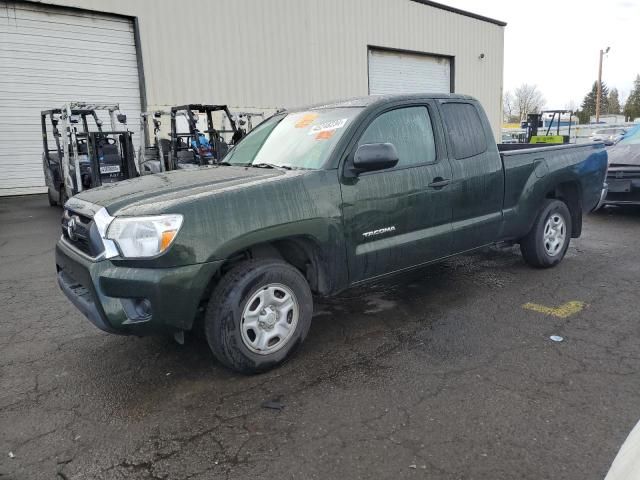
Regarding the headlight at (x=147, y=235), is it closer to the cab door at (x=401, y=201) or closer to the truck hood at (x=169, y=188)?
the truck hood at (x=169, y=188)

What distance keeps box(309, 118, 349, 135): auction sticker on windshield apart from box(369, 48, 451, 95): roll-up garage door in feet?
55.1

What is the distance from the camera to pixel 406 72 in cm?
2166

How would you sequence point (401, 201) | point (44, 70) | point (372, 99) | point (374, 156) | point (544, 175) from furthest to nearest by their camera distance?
1. point (44, 70)
2. point (544, 175)
3. point (372, 99)
4. point (401, 201)
5. point (374, 156)

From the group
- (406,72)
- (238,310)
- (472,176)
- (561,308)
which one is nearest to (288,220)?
(238,310)

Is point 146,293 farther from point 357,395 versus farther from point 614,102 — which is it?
point 614,102

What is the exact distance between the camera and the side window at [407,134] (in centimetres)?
402

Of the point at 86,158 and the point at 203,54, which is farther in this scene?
the point at 203,54

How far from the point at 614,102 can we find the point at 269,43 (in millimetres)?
90229

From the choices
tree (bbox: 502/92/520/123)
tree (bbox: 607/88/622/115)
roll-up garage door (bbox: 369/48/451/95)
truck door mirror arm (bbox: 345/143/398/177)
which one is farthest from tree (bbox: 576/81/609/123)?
truck door mirror arm (bbox: 345/143/398/177)

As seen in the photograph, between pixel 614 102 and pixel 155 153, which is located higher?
pixel 614 102

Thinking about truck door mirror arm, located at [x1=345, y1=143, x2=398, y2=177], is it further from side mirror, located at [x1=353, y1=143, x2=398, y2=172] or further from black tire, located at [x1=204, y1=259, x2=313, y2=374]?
black tire, located at [x1=204, y1=259, x2=313, y2=374]

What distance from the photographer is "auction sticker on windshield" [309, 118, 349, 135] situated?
12.9ft

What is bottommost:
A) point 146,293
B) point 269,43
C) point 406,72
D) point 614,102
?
point 146,293

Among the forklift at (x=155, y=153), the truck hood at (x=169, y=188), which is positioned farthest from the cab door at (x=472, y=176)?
the forklift at (x=155, y=153)
